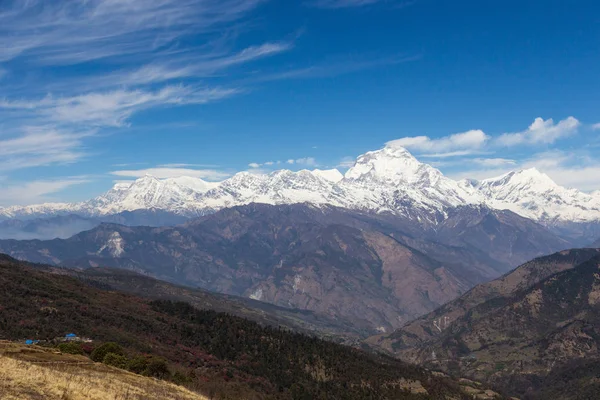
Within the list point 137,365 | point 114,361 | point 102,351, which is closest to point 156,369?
point 137,365

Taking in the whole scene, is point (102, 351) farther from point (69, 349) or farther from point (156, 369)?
point (156, 369)

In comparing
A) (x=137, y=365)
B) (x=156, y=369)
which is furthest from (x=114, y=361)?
(x=156, y=369)

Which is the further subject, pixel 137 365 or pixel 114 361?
pixel 137 365

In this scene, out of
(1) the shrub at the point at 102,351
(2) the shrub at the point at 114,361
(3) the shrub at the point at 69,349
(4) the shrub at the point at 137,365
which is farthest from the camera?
(1) the shrub at the point at 102,351

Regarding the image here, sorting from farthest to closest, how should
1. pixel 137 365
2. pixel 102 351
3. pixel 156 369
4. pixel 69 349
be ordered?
pixel 102 351, pixel 156 369, pixel 69 349, pixel 137 365

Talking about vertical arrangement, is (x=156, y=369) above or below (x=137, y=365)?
below

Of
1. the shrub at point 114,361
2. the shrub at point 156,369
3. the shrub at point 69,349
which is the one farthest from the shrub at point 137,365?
the shrub at point 69,349

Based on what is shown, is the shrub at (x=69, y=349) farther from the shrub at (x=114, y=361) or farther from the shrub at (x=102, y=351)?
the shrub at (x=114, y=361)

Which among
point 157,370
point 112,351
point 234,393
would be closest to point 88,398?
point 157,370

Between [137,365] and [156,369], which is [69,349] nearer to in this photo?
[137,365]

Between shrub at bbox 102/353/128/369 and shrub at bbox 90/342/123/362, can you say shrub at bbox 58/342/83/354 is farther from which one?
shrub at bbox 102/353/128/369

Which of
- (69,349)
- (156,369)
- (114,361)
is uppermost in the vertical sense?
(69,349)

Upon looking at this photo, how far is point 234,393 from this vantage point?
193000 millimetres

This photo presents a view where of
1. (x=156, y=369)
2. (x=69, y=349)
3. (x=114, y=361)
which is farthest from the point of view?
(x=156, y=369)
